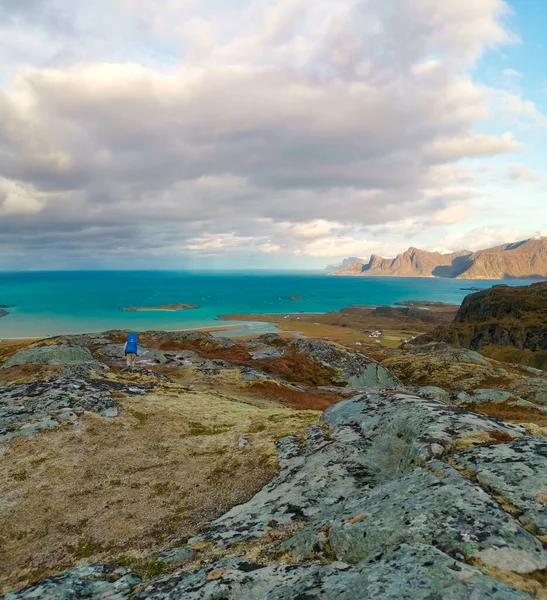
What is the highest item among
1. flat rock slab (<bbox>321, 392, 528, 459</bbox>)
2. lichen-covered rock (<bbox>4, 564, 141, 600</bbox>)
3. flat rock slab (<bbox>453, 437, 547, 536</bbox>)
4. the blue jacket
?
flat rock slab (<bbox>453, 437, 547, 536</bbox>)

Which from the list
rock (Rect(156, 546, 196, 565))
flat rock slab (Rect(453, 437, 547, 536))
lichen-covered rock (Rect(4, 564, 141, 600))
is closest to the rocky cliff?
flat rock slab (Rect(453, 437, 547, 536))

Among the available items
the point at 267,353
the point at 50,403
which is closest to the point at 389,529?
the point at 50,403

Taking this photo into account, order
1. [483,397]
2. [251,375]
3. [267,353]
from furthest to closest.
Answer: [267,353] → [483,397] → [251,375]

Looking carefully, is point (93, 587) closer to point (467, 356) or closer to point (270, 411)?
point (270, 411)

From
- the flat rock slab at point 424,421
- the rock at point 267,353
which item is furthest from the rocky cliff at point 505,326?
the flat rock slab at point 424,421

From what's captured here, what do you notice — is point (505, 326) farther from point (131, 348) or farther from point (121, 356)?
point (131, 348)

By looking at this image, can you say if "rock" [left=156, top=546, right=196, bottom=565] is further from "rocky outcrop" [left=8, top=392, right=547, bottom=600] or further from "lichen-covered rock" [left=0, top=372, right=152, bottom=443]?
"lichen-covered rock" [left=0, top=372, right=152, bottom=443]
